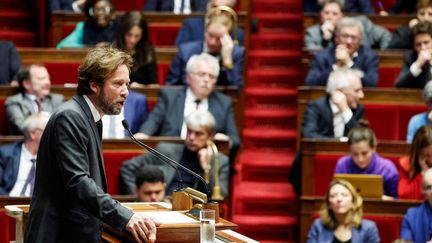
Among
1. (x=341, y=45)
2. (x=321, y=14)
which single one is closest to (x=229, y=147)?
(x=341, y=45)

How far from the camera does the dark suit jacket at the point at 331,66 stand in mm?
4812

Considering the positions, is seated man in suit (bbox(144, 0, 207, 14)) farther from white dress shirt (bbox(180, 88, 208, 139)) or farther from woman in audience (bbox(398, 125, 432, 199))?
woman in audience (bbox(398, 125, 432, 199))

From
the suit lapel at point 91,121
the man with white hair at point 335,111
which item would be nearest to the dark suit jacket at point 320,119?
the man with white hair at point 335,111

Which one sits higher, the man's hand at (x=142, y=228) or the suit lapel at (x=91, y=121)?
the suit lapel at (x=91, y=121)

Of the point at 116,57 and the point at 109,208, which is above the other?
the point at 116,57

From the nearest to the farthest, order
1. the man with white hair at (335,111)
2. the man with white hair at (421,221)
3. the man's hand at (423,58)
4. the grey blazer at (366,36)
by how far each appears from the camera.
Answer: the man with white hair at (421,221)
the man with white hair at (335,111)
the man's hand at (423,58)
the grey blazer at (366,36)

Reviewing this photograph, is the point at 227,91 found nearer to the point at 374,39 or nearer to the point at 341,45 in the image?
the point at 341,45

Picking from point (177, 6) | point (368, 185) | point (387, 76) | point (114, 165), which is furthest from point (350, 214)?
point (177, 6)

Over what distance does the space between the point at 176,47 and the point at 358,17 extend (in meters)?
0.96

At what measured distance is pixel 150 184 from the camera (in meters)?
3.68

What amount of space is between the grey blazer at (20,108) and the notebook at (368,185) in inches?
54.0

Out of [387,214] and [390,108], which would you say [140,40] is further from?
[387,214]

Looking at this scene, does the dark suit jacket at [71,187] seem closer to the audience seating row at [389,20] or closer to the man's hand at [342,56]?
the man's hand at [342,56]

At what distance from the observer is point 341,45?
4.80 metres
